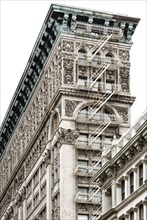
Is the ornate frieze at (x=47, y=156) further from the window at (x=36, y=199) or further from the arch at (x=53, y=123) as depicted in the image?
the window at (x=36, y=199)

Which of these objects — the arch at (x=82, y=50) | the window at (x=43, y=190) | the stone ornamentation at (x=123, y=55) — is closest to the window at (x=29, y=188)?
the window at (x=43, y=190)

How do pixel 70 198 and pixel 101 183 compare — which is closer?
pixel 101 183

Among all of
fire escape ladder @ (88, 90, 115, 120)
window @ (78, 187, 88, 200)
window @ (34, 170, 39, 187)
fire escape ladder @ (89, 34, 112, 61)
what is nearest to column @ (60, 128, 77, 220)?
window @ (78, 187, 88, 200)

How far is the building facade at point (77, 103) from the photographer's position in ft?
339

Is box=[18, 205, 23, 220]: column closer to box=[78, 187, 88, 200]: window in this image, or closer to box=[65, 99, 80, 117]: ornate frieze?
box=[78, 187, 88, 200]: window

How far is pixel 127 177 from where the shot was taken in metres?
77.2

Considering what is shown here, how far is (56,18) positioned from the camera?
361 feet

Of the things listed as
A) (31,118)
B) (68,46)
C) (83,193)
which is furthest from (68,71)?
(31,118)

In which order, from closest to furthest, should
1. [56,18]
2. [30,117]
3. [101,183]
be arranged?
[101,183]
[56,18]
[30,117]

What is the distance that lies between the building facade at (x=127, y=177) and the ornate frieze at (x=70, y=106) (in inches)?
836

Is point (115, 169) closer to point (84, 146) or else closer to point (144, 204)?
point (144, 204)

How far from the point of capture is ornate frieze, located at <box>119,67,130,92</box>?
109000mm

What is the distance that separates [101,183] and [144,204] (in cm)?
1537

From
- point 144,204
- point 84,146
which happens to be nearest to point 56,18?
point 84,146
